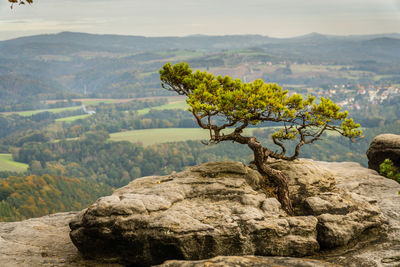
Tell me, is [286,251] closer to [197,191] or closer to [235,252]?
[235,252]

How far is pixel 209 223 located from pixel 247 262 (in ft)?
9.35

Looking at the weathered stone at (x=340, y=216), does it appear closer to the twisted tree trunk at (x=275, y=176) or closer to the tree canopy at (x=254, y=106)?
the twisted tree trunk at (x=275, y=176)

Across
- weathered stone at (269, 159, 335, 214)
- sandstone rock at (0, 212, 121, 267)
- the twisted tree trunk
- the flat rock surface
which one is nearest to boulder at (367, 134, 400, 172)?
the flat rock surface

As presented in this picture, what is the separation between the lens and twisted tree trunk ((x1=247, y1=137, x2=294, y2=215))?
20094 millimetres

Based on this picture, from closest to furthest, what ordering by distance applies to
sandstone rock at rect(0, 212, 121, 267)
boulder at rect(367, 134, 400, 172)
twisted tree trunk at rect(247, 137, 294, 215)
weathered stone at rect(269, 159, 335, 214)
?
sandstone rock at rect(0, 212, 121, 267) < twisted tree trunk at rect(247, 137, 294, 215) < weathered stone at rect(269, 159, 335, 214) < boulder at rect(367, 134, 400, 172)

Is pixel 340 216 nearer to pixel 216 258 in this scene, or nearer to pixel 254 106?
pixel 254 106

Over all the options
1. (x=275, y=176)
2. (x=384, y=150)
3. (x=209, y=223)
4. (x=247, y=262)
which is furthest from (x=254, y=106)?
(x=384, y=150)

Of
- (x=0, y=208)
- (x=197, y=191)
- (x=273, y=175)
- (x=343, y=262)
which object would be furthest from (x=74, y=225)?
(x=0, y=208)

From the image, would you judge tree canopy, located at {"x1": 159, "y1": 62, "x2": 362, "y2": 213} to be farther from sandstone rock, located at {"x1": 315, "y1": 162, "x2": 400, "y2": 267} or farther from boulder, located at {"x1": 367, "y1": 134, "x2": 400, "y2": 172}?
boulder, located at {"x1": 367, "y1": 134, "x2": 400, "y2": 172}

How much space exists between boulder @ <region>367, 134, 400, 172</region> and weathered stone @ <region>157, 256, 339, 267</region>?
17.1 meters

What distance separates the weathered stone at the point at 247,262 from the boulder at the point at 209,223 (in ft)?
4.49

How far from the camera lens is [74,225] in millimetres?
18375

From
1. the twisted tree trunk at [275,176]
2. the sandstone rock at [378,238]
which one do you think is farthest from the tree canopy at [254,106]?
the sandstone rock at [378,238]

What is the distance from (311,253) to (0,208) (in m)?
105
